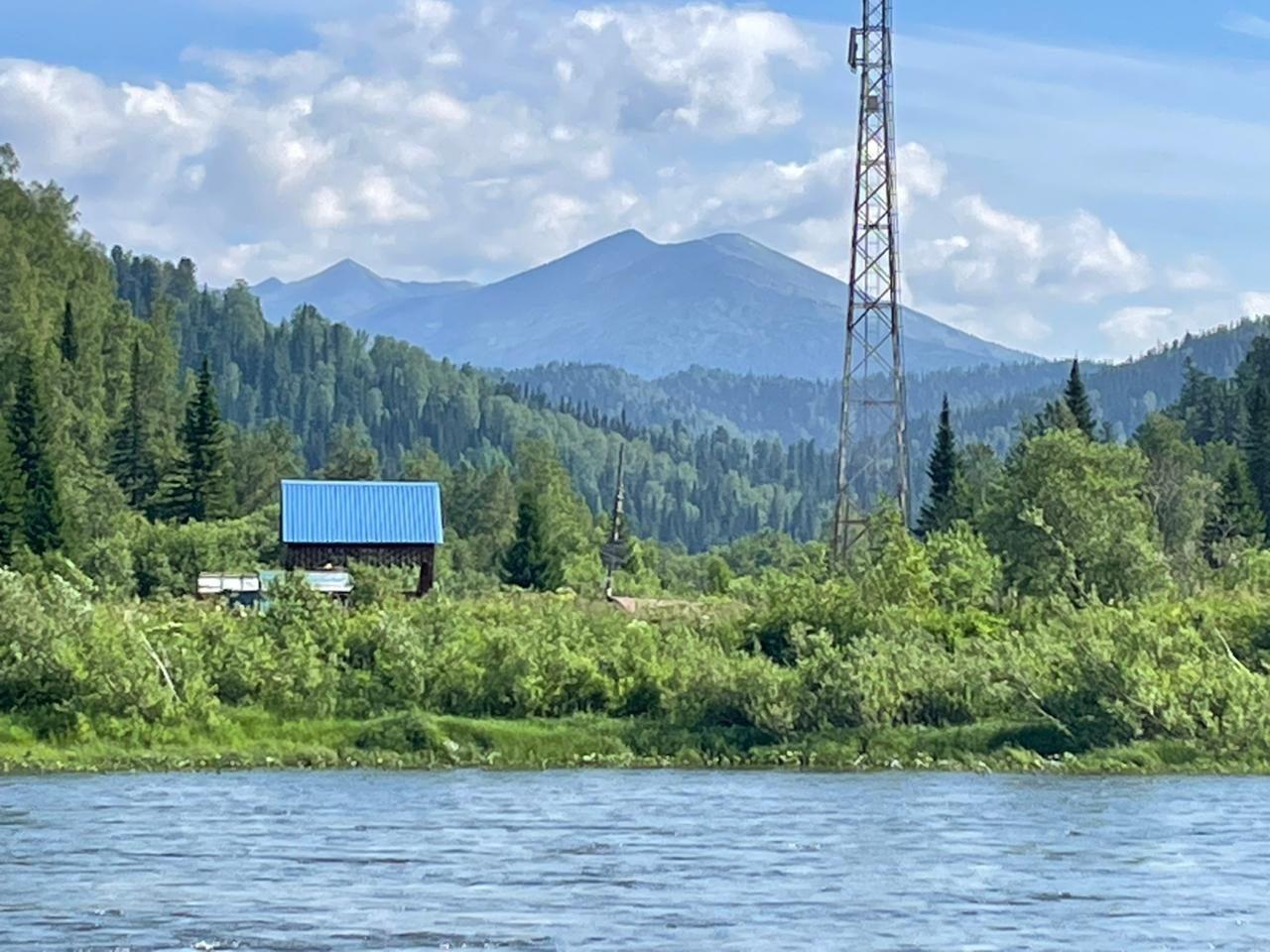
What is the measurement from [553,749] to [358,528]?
25985mm

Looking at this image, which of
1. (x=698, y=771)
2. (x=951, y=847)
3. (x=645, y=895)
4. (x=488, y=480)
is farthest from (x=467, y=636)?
(x=488, y=480)

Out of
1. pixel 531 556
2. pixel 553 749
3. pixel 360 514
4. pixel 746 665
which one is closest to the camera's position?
pixel 553 749

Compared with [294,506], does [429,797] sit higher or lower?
lower

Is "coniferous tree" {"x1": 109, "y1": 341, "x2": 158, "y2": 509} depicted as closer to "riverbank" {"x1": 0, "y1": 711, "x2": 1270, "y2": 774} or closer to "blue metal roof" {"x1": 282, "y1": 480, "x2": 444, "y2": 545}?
"blue metal roof" {"x1": 282, "y1": 480, "x2": 444, "y2": 545}

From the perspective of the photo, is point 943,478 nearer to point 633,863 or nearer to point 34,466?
point 34,466

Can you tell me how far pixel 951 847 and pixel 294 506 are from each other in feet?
132

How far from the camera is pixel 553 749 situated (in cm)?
4269

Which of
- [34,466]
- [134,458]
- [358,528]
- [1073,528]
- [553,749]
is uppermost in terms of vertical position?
[134,458]

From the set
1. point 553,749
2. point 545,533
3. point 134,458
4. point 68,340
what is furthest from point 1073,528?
point 68,340

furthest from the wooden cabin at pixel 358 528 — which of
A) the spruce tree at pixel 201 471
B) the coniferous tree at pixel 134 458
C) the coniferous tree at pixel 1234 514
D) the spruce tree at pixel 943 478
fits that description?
the coniferous tree at pixel 1234 514

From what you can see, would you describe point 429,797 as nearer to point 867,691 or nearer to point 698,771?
point 698,771

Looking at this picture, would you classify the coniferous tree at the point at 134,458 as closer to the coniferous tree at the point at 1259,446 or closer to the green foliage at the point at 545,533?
the green foliage at the point at 545,533

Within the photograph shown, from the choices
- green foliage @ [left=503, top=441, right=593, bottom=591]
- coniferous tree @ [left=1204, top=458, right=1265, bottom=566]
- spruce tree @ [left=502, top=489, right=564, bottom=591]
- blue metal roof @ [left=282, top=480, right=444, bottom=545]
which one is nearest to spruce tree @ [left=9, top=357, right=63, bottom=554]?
blue metal roof @ [left=282, top=480, right=444, bottom=545]

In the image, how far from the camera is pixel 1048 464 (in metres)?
58.5
